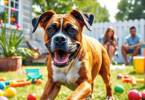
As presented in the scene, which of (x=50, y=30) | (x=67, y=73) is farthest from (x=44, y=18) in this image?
(x=67, y=73)

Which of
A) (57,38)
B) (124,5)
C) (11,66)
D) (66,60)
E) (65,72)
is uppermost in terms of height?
(124,5)

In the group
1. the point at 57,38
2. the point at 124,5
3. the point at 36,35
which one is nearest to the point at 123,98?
the point at 57,38

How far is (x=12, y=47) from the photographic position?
6.22 metres

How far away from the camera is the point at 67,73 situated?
2223 mm

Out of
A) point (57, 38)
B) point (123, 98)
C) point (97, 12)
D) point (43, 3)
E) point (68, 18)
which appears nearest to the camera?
point (57, 38)

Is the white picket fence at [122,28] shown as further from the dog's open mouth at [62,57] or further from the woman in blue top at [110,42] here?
the dog's open mouth at [62,57]

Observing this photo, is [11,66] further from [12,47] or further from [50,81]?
[50,81]

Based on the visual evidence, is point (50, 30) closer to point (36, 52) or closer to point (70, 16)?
point (70, 16)

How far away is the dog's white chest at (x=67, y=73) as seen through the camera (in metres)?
2.18

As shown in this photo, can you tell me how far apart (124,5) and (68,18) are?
36.0 metres

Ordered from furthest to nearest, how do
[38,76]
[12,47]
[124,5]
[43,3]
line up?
[124,5], [43,3], [12,47], [38,76]

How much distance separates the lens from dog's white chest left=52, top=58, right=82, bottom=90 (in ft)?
7.15

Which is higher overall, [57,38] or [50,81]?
[57,38]

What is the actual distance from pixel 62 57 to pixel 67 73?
236mm
